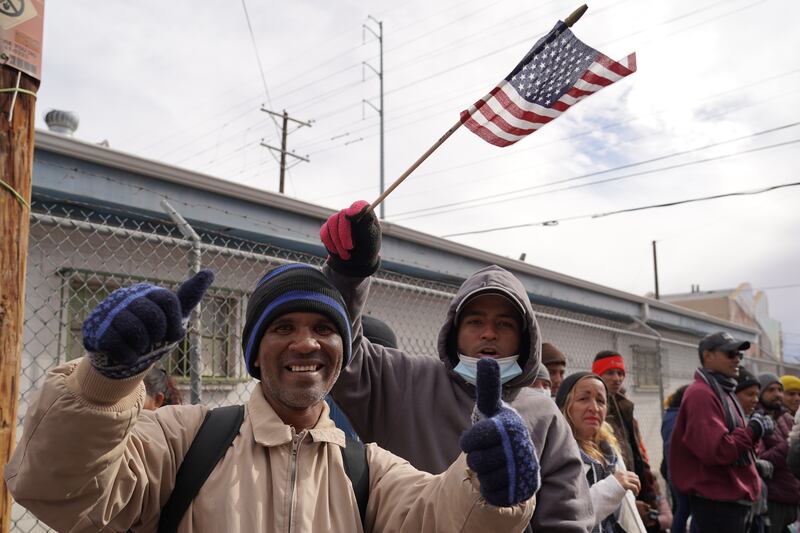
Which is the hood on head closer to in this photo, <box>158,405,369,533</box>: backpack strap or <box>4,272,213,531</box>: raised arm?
<box>158,405,369,533</box>: backpack strap

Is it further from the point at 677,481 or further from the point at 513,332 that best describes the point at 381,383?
the point at 677,481

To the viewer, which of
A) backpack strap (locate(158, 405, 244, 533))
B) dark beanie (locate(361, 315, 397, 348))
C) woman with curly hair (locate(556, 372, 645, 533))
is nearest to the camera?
backpack strap (locate(158, 405, 244, 533))

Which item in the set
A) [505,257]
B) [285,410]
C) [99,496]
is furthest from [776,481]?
[99,496]

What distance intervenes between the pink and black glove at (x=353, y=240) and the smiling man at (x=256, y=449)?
0.91ft

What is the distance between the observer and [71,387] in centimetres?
126

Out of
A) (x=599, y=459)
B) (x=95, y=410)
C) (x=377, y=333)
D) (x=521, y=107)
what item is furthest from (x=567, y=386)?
(x=95, y=410)

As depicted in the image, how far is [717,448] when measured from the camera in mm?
4785

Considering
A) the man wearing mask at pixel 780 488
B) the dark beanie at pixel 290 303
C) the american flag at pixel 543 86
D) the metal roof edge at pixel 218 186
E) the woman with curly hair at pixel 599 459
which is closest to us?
the dark beanie at pixel 290 303

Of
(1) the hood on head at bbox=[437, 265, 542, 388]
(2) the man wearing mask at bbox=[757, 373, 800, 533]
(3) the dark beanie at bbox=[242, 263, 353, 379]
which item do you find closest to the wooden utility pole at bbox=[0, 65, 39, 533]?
(3) the dark beanie at bbox=[242, 263, 353, 379]

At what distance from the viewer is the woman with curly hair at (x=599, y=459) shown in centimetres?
299

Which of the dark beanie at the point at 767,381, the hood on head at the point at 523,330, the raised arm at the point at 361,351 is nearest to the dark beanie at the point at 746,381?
the dark beanie at the point at 767,381

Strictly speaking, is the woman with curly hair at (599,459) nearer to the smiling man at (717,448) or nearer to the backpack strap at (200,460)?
the smiling man at (717,448)

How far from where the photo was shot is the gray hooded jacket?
6.78 ft

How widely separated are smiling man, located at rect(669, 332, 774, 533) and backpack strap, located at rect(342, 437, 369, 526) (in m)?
3.97
